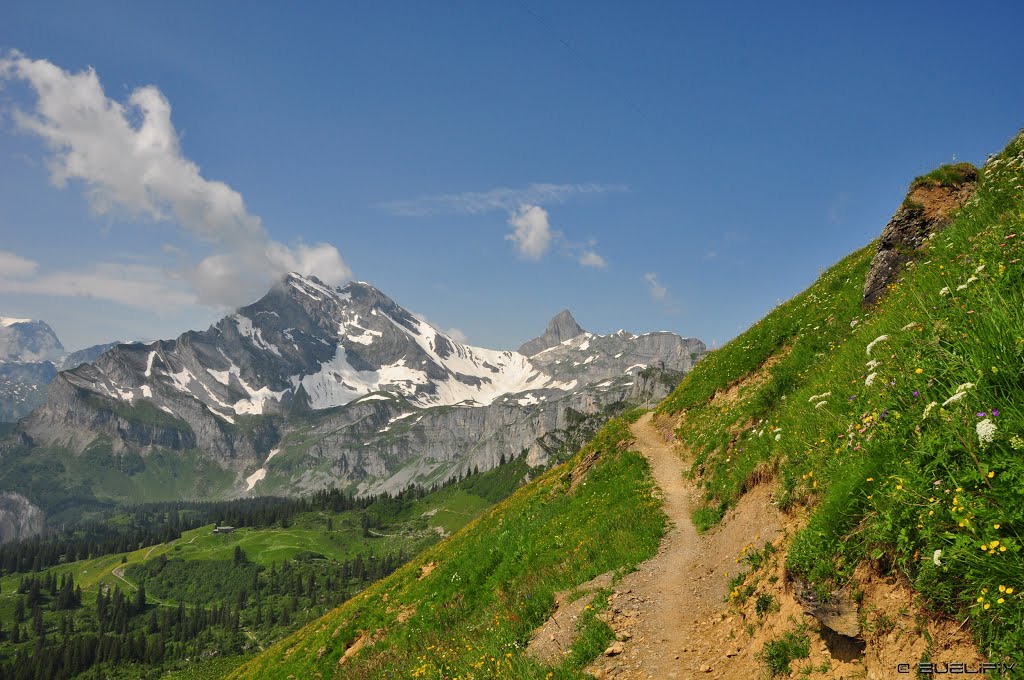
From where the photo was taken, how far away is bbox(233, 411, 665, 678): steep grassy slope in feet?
46.2

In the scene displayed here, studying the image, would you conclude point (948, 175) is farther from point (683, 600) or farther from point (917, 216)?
point (683, 600)

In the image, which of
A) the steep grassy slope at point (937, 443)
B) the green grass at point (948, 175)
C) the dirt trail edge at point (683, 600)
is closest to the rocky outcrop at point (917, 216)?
the green grass at point (948, 175)

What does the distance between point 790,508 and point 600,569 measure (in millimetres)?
6425

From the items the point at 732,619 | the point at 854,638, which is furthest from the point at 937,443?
the point at 732,619

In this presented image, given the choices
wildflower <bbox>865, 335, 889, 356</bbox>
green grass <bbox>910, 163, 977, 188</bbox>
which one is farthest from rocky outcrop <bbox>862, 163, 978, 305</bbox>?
wildflower <bbox>865, 335, 889, 356</bbox>

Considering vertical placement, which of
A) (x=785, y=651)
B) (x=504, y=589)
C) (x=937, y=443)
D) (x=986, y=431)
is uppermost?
(x=986, y=431)

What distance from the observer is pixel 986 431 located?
5793mm

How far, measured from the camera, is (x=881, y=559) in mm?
7395

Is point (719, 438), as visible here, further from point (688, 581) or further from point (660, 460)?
point (688, 581)

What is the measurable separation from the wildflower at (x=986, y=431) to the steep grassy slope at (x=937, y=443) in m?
0.02

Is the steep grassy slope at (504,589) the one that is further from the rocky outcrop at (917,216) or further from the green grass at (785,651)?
the rocky outcrop at (917,216)

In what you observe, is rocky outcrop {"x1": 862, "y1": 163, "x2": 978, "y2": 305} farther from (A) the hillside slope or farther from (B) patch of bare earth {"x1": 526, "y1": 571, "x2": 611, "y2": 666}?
(B) patch of bare earth {"x1": 526, "y1": 571, "x2": 611, "y2": 666}

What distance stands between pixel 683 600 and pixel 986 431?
811cm

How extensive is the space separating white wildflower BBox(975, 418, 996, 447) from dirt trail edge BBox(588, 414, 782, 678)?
5.53 m
